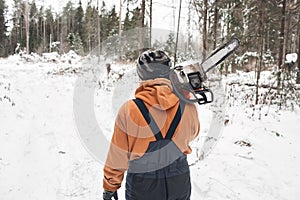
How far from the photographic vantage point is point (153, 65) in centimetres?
187

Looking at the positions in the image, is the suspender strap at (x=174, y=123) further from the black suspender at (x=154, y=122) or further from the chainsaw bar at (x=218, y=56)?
the chainsaw bar at (x=218, y=56)

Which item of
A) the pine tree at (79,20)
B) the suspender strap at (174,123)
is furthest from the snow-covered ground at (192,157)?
the pine tree at (79,20)

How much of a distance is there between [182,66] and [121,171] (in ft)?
3.06

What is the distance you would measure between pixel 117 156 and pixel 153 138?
0.34 meters

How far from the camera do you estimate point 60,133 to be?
5797 millimetres

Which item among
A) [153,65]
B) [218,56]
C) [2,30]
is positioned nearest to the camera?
[153,65]

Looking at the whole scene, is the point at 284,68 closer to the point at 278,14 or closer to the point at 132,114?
the point at 278,14

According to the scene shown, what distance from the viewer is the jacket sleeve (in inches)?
71.7

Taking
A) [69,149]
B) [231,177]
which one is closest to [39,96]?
[69,149]

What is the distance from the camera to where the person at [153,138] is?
1730 mm

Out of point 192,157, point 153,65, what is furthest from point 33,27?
point 153,65

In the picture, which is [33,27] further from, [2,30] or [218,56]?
[218,56]

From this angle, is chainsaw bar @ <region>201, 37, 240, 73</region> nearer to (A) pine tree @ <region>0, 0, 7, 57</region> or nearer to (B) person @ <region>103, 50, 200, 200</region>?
(B) person @ <region>103, 50, 200, 200</region>

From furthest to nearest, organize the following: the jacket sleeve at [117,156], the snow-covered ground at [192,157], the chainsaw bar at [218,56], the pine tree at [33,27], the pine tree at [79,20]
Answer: the pine tree at [79,20] < the pine tree at [33,27] < the snow-covered ground at [192,157] < the chainsaw bar at [218,56] < the jacket sleeve at [117,156]
